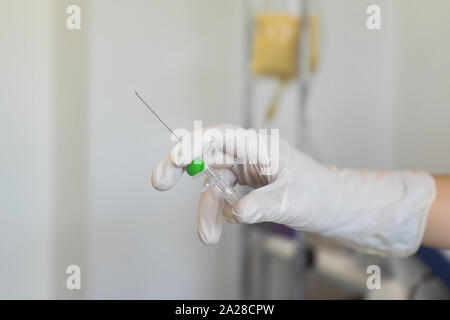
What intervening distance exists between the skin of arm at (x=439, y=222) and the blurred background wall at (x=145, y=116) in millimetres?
445

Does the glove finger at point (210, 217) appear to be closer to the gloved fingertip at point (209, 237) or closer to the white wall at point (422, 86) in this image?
the gloved fingertip at point (209, 237)

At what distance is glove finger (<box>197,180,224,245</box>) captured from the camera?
0.56 meters

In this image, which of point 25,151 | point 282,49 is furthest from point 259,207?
point 282,49

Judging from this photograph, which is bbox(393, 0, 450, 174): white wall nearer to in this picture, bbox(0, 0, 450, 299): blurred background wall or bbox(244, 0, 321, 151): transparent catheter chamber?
bbox(0, 0, 450, 299): blurred background wall

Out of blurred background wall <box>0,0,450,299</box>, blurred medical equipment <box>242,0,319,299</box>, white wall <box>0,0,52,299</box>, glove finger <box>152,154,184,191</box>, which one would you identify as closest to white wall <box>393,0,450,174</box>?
blurred background wall <box>0,0,450,299</box>

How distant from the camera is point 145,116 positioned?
95 centimetres

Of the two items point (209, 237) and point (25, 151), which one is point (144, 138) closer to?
point (25, 151)

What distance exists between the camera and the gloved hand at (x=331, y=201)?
1.87 ft

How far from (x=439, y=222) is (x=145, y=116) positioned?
27.1 inches

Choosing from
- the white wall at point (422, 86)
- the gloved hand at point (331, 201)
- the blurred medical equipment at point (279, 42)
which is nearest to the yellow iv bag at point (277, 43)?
the blurred medical equipment at point (279, 42)
